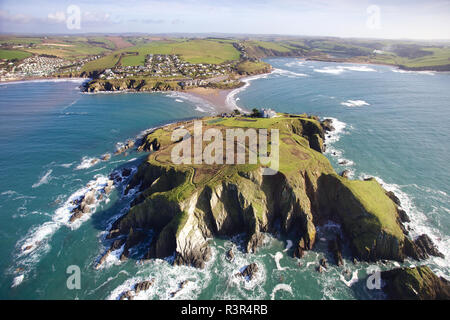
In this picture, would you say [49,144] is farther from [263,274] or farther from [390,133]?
[390,133]

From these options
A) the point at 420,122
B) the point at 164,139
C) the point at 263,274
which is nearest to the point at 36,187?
the point at 164,139

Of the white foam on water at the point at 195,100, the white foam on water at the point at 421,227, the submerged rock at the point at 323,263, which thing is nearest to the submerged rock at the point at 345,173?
the white foam on water at the point at 421,227

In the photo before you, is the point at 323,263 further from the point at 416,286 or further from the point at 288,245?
the point at 416,286

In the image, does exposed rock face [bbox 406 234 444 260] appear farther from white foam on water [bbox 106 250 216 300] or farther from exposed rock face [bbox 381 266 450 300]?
white foam on water [bbox 106 250 216 300]

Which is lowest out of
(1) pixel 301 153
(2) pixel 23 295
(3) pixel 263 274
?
(2) pixel 23 295

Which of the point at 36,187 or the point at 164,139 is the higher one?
the point at 164,139

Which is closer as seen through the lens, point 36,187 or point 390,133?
point 36,187

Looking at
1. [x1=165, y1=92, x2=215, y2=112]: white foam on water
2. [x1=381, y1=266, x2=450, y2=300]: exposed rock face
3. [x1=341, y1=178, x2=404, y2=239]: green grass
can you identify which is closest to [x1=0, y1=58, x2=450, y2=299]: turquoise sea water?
[x1=165, y1=92, x2=215, y2=112]: white foam on water

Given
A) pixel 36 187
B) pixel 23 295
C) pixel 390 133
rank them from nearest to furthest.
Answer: pixel 23 295
pixel 36 187
pixel 390 133
